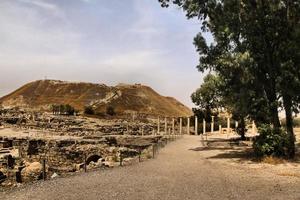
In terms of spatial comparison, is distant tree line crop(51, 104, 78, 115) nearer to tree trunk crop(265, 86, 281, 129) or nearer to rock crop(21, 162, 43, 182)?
rock crop(21, 162, 43, 182)

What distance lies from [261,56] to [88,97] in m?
132

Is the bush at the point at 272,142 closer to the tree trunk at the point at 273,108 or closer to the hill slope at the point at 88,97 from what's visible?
the tree trunk at the point at 273,108

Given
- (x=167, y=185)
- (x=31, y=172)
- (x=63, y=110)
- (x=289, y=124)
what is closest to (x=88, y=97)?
(x=63, y=110)

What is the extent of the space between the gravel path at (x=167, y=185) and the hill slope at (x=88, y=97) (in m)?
114

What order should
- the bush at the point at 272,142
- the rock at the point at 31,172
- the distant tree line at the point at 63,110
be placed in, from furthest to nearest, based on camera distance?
the distant tree line at the point at 63,110 < the bush at the point at 272,142 < the rock at the point at 31,172

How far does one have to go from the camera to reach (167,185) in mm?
21281

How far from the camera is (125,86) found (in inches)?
7426

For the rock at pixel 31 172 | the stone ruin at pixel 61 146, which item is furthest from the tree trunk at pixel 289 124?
the rock at pixel 31 172

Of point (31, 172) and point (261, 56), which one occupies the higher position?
point (261, 56)

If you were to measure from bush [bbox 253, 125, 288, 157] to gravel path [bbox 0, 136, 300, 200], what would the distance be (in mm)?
4533

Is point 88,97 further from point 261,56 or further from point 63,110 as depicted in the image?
point 261,56

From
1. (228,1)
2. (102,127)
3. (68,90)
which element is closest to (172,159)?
(228,1)

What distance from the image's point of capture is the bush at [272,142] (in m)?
32.4

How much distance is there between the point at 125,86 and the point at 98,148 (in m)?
134
